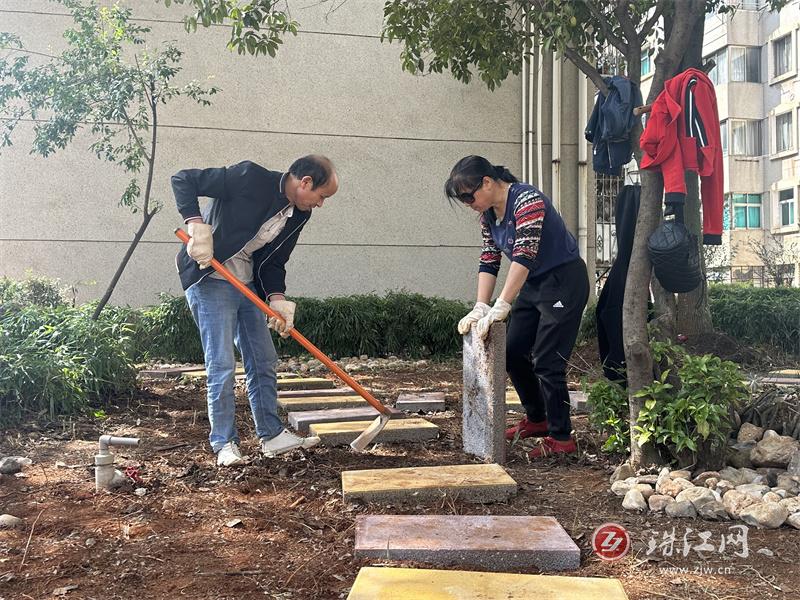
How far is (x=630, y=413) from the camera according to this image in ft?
10.6

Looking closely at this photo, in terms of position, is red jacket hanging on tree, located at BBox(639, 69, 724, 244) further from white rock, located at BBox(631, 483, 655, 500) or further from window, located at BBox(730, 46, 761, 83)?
window, located at BBox(730, 46, 761, 83)

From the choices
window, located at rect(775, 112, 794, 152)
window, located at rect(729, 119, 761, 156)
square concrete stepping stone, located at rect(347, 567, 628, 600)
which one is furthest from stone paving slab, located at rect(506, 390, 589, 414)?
window, located at rect(729, 119, 761, 156)

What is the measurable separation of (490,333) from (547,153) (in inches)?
267

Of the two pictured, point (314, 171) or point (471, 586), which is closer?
point (471, 586)

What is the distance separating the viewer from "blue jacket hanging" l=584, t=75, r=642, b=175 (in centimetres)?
338

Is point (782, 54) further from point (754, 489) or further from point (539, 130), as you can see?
point (754, 489)

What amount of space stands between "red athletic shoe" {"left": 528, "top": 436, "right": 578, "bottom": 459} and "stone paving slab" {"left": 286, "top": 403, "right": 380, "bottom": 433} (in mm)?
1190

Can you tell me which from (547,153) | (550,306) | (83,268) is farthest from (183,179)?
(547,153)

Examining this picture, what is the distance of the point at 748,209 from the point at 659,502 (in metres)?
25.1

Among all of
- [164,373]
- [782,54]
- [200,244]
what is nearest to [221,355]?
[200,244]

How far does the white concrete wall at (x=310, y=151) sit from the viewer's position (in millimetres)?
8453

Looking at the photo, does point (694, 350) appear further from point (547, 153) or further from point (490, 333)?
point (547, 153)

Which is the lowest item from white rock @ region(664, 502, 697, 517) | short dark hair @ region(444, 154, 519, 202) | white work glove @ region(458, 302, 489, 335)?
white rock @ region(664, 502, 697, 517)

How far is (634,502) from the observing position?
8.82 ft
